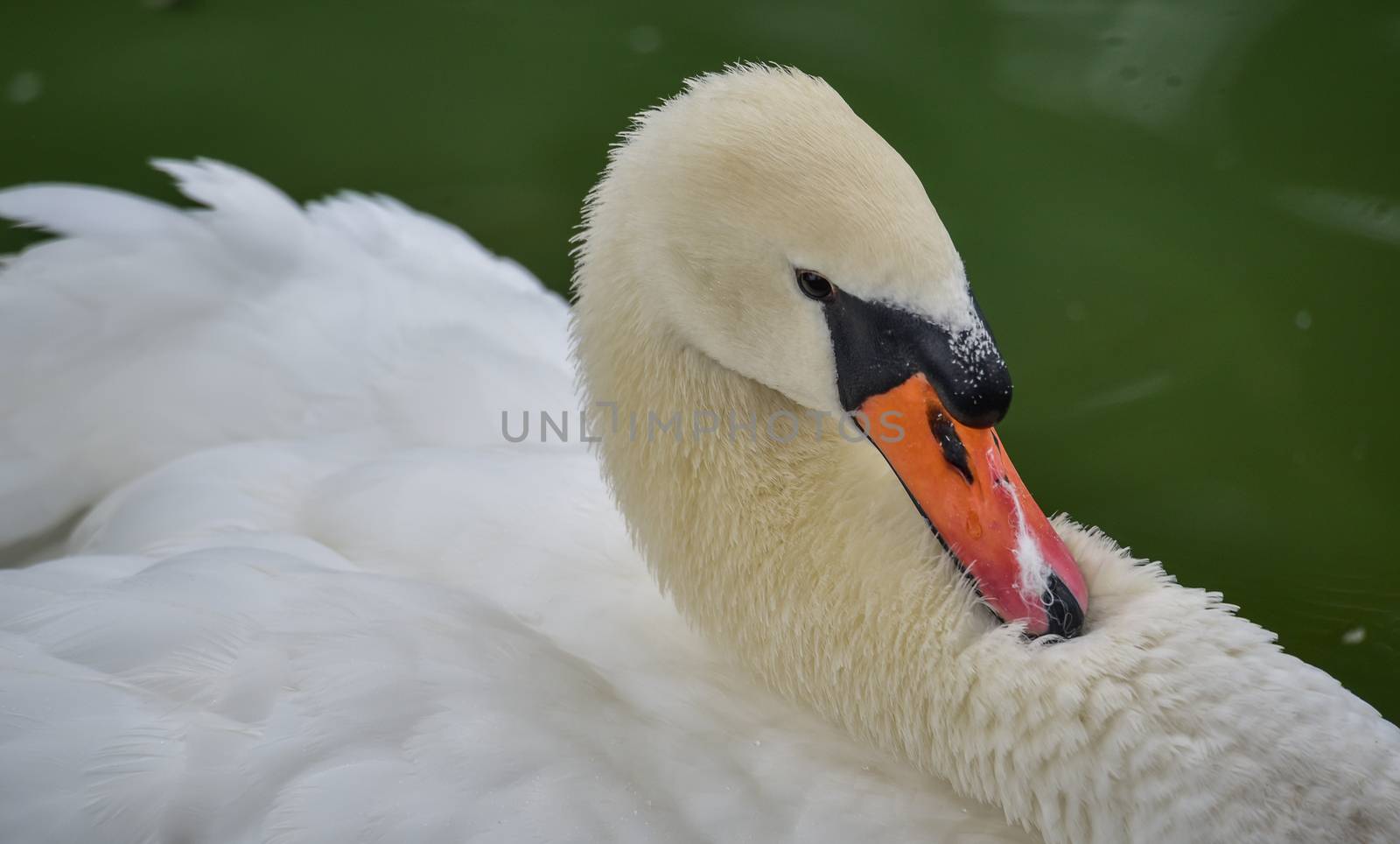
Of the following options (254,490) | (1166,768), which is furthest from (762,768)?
(254,490)

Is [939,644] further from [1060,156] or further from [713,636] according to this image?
[1060,156]

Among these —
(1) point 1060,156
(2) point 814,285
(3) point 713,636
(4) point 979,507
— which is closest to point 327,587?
(3) point 713,636

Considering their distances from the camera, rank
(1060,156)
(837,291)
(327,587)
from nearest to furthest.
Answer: (837,291) → (327,587) → (1060,156)

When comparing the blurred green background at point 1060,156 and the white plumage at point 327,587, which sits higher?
the blurred green background at point 1060,156

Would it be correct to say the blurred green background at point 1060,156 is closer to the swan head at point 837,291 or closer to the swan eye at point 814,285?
the swan head at point 837,291

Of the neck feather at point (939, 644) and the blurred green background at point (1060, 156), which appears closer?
the neck feather at point (939, 644)

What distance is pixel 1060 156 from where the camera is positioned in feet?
12.7

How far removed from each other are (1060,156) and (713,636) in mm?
2327

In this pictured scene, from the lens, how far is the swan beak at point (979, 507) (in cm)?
181

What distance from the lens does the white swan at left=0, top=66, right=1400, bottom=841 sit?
175 cm

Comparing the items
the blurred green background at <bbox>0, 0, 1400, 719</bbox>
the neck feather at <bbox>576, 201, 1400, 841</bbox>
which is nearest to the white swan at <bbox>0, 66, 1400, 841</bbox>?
the neck feather at <bbox>576, 201, 1400, 841</bbox>

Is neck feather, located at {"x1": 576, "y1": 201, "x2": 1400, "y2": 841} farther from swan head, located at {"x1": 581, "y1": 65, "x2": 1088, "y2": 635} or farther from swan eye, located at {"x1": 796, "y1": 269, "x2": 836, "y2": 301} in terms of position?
swan eye, located at {"x1": 796, "y1": 269, "x2": 836, "y2": 301}

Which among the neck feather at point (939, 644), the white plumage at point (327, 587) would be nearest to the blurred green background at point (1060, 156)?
the white plumage at point (327, 587)

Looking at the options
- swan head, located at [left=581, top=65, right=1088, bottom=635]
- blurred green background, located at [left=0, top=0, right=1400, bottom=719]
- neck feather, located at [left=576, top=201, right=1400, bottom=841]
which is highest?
blurred green background, located at [left=0, top=0, right=1400, bottom=719]
